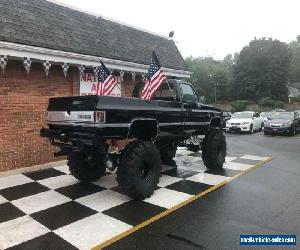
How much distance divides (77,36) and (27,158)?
13.2 ft

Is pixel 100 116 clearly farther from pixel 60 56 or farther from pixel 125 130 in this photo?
pixel 60 56

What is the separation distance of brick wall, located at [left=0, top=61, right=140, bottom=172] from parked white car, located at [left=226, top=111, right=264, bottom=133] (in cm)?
1327

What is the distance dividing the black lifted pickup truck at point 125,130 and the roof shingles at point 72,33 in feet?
9.00

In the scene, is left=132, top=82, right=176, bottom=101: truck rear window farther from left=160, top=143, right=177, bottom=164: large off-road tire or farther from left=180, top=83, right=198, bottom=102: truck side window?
left=160, top=143, right=177, bottom=164: large off-road tire

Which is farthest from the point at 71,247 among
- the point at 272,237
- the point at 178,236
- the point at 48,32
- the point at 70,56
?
the point at 48,32

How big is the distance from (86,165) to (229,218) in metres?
3.42

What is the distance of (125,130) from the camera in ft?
18.3

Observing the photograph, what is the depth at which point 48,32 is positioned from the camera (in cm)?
848

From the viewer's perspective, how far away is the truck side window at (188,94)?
7375 millimetres

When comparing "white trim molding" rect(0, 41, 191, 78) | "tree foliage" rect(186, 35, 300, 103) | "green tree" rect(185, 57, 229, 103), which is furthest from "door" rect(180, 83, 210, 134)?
"green tree" rect(185, 57, 229, 103)

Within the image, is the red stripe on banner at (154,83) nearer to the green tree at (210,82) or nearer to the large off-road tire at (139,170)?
the large off-road tire at (139,170)

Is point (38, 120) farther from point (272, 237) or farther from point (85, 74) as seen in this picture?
point (272, 237)

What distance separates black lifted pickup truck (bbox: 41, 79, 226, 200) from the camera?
5324 millimetres

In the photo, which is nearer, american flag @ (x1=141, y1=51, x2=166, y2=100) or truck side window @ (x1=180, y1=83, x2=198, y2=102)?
american flag @ (x1=141, y1=51, x2=166, y2=100)
